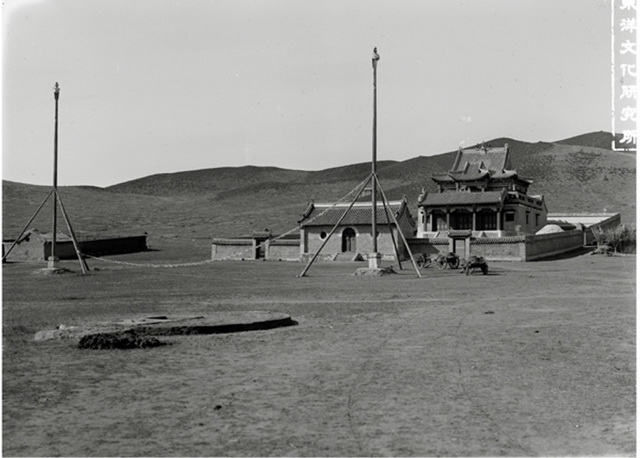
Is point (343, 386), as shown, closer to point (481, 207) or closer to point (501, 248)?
point (501, 248)

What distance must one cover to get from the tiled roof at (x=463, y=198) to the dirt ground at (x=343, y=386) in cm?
3035

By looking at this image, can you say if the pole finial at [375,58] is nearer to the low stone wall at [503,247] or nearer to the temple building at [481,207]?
the low stone wall at [503,247]

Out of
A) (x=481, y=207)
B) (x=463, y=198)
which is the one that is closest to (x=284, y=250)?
(x=463, y=198)

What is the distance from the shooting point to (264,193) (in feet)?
334

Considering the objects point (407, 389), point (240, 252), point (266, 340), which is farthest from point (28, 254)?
point (407, 389)

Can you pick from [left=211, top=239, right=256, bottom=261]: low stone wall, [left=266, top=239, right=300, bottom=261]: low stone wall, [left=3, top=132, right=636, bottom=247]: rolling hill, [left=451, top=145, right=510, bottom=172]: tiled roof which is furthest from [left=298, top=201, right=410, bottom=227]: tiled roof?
[left=451, top=145, right=510, bottom=172]: tiled roof

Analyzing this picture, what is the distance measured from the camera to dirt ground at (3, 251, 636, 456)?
496 centimetres

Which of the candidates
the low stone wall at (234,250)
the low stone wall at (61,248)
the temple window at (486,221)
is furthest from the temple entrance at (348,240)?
the low stone wall at (61,248)

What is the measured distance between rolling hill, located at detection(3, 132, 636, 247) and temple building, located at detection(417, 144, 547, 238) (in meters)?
3.41

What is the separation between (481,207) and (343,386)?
38.4m

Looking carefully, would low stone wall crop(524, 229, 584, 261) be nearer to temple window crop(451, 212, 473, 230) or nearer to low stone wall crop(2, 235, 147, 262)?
temple window crop(451, 212, 473, 230)

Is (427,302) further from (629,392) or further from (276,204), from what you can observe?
(276,204)

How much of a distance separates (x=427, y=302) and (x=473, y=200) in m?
30.2

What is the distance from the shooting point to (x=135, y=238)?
45.0 metres
